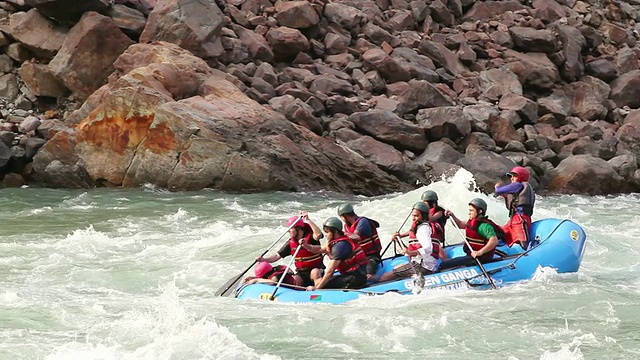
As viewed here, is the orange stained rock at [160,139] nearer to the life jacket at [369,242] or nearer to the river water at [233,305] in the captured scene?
the river water at [233,305]

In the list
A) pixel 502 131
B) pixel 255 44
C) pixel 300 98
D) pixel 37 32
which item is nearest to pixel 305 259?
pixel 300 98

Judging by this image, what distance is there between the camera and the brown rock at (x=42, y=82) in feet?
77.1

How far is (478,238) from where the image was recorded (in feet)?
37.3

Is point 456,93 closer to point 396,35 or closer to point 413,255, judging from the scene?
point 396,35

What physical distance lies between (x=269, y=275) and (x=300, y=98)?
39.0 feet

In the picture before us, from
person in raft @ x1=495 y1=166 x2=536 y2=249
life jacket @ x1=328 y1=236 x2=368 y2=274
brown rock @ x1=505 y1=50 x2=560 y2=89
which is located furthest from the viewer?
brown rock @ x1=505 y1=50 x2=560 y2=89

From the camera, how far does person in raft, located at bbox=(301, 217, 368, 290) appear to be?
1050 centimetres

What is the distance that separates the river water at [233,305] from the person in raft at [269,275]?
429 mm

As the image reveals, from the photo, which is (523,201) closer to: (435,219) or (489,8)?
(435,219)

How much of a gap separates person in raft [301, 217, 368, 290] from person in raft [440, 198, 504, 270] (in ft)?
3.61

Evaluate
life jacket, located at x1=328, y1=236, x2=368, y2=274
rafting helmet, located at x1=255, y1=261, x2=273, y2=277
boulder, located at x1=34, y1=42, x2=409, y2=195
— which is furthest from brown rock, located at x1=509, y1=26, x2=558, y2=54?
rafting helmet, located at x1=255, y1=261, x2=273, y2=277

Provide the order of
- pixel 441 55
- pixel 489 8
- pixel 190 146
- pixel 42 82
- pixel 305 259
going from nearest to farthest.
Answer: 1. pixel 305 259
2. pixel 190 146
3. pixel 42 82
4. pixel 441 55
5. pixel 489 8

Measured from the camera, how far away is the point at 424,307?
10062mm

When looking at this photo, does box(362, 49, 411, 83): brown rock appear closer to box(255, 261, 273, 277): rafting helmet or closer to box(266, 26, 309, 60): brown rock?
box(266, 26, 309, 60): brown rock
